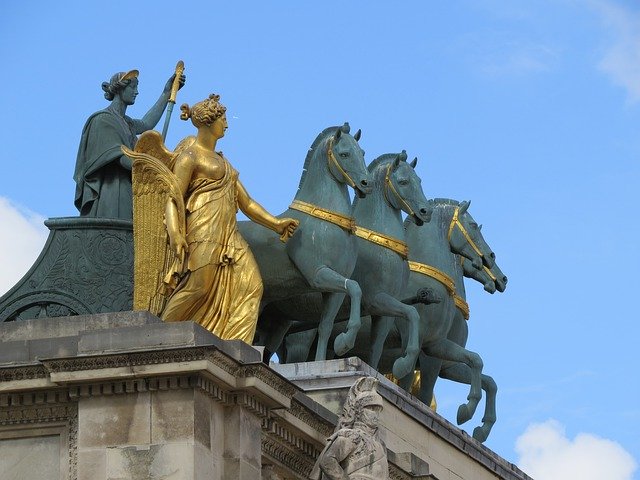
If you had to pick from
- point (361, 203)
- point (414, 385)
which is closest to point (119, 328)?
point (361, 203)

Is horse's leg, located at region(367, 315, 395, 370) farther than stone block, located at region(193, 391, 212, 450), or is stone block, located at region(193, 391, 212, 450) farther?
horse's leg, located at region(367, 315, 395, 370)

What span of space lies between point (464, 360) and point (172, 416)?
10537 mm

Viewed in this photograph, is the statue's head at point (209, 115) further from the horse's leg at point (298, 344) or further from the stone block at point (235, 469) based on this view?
the horse's leg at point (298, 344)

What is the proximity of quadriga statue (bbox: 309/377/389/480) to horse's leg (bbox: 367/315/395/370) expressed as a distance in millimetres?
6222

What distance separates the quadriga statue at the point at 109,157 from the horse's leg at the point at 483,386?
6.40m

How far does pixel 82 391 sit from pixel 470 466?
9.37 m

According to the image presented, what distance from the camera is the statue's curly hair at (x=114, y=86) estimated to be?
1248 inches

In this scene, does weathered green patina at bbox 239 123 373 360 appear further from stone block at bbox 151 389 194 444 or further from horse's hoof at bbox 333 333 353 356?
stone block at bbox 151 389 194 444

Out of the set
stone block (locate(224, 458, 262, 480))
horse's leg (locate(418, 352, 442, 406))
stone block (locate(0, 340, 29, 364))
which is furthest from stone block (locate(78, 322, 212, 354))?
horse's leg (locate(418, 352, 442, 406))

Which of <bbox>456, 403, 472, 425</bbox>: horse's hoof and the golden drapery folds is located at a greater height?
<bbox>456, 403, 472, 425</bbox>: horse's hoof

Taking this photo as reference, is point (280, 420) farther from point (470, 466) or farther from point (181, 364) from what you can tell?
point (470, 466)

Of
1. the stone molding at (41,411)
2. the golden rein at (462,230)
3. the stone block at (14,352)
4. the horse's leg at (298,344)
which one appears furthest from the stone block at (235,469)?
the golden rein at (462,230)

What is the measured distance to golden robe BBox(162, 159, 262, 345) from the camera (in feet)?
91.2

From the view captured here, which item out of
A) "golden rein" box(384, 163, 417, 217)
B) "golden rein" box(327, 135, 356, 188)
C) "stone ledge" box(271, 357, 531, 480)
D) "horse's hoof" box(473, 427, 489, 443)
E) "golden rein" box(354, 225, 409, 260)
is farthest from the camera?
"horse's hoof" box(473, 427, 489, 443)
